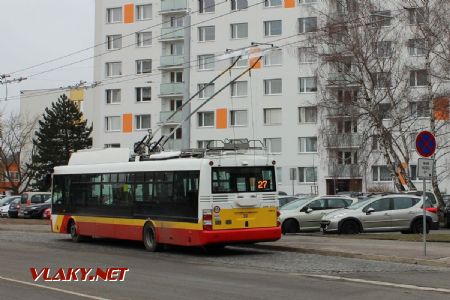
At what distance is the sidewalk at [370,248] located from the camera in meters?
15.7

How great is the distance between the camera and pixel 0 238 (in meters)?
25.3

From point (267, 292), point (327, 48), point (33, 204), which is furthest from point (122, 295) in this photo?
point (33, 204)

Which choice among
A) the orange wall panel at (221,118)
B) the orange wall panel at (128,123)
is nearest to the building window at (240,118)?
the orange wall panel at (221,118)

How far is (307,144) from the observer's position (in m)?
64.3

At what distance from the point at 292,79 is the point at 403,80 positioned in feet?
97.6

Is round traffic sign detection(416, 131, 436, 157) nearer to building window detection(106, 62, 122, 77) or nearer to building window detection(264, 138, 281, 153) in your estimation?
building window detection(264, 138, 281, 153)

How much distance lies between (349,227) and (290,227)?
241 cm

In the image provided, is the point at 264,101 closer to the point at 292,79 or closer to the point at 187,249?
the point at 292,79

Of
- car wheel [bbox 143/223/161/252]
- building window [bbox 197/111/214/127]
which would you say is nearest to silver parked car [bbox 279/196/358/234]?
car wheel [bbox 143/223/161/252]

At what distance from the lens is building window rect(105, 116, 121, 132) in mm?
72438

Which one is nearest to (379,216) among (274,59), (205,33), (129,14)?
(274,59)

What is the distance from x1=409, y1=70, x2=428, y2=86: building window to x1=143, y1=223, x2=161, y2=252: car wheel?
2160 centimetres

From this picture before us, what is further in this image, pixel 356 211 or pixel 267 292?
pixel 356 211

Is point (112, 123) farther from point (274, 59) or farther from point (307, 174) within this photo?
point (307, 174)
